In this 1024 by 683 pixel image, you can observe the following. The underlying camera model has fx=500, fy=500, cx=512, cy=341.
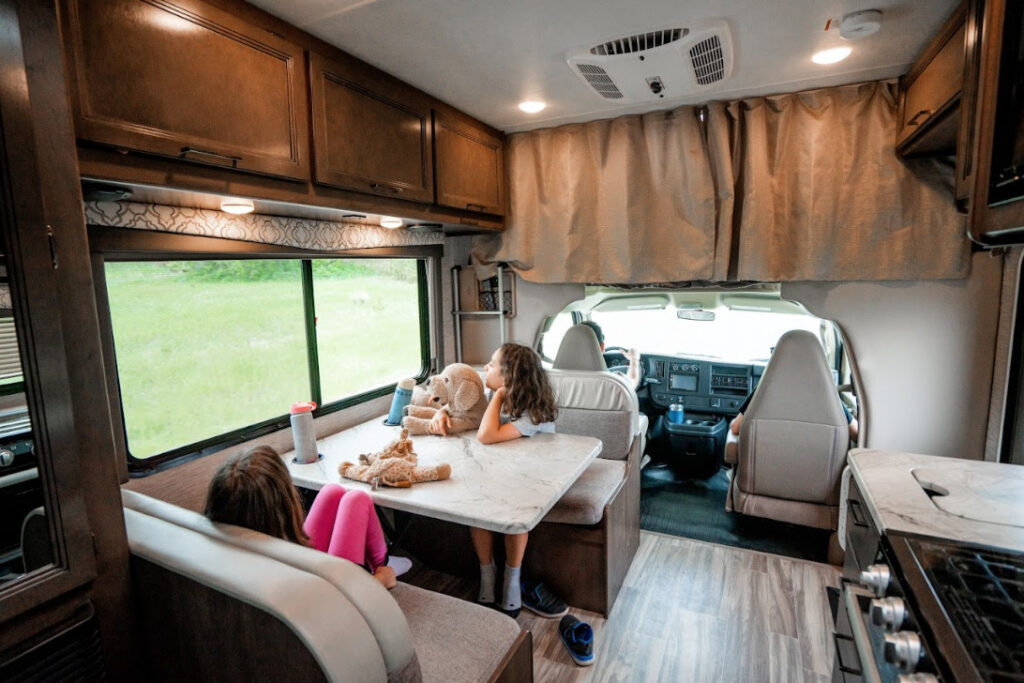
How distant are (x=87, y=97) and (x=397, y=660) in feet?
4.39

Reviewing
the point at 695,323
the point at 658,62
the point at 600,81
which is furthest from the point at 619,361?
the point at 658,62

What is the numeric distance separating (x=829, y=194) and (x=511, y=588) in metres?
2.24

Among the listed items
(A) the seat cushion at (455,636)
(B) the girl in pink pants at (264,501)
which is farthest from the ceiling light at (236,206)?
(A) the seat cushion at (455,636)

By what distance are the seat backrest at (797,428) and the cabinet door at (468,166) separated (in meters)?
1.75

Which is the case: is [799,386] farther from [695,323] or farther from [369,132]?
[369,132]

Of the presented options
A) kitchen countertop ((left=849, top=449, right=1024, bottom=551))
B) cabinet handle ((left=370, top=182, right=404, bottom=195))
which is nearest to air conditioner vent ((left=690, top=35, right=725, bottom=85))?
cabinet handle ((left=370, top=182, right=404, bottom=195))

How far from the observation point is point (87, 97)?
42.4 inches

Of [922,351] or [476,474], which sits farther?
[922,351]

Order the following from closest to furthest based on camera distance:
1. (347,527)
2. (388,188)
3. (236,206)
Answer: (347,527) → (236,206) → (388,188)

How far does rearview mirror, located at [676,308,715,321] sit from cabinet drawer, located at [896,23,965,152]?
2319mm

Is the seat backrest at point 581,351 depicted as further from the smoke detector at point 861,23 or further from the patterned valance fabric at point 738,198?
the smoke detector at point 861,23

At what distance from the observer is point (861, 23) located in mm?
1567

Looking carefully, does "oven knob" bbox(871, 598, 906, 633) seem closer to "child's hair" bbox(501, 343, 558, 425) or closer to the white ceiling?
"child's hair" bbox(501, 343, 558, 425)

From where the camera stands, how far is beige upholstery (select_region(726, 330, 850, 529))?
8.43 feet
